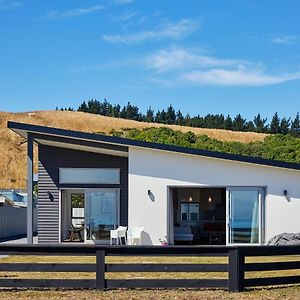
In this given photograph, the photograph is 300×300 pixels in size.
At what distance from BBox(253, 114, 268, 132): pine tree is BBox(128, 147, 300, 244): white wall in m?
61.9

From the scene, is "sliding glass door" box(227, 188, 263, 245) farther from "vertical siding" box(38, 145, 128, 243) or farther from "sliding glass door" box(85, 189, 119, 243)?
"sliding glass door" box(85, 189, 119, 243)

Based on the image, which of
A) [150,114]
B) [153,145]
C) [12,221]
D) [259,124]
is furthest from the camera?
[150,114]

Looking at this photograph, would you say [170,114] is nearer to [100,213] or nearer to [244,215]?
[100,213]

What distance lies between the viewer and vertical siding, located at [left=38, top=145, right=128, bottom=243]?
64.5 feet

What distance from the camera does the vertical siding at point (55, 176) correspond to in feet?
64.5

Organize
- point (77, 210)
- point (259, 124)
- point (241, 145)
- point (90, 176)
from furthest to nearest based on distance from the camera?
point (259, 124) < point (241, 145) < point (77, 210) < point (90, 176)

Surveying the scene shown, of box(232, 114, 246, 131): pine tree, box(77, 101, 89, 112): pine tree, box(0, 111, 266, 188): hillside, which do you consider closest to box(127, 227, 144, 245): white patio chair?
box(0, 111, 266, 188): hillside

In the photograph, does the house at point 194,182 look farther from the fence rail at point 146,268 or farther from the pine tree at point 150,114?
the pine tree at point 150,114

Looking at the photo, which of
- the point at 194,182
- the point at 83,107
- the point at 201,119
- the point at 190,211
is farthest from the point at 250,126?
the point at 194,182

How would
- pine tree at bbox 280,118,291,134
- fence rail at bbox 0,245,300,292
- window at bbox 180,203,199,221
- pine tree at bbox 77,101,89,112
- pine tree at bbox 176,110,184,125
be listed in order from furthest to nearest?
pine tree at bbox 77,101,89,112 < pine tree at bbox 176,110,184,125 < pine tree at bbox 280,118,291,134 < window at bbox 180,203,199,221 < fence rail at bbox 0,245,300,292

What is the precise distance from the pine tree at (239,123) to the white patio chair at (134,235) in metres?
64.6

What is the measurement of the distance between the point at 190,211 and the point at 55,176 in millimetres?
5608

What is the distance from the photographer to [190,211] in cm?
2270

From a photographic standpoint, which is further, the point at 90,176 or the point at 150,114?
the point at 150,114
